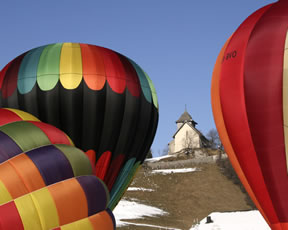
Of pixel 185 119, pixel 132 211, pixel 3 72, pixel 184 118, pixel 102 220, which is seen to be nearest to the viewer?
pixel 102 220

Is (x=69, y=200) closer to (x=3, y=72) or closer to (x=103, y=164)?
(x=103, y=164)

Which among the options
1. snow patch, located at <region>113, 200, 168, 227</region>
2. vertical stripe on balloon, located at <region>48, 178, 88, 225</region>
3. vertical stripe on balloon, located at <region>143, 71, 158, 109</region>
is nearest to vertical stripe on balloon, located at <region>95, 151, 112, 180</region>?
vertical stripe on balloon, located at <region>143, 71, 158, 109</region>

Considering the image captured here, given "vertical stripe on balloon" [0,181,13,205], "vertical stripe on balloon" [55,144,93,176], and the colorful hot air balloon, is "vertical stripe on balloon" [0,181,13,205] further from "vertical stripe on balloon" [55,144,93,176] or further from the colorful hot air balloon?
"vertical stripe on balloon" [55,144,93,176]

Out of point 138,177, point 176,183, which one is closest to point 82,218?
point 176,183

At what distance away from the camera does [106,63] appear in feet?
61.8

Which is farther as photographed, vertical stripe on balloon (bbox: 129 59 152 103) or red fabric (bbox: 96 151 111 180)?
vertical stripe on balloon (bbox: 129 59 152 103)

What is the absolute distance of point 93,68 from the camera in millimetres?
18375

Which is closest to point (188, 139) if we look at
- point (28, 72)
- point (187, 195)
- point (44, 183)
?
point (187, 195)

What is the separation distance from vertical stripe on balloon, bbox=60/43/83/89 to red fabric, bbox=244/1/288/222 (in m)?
6.52

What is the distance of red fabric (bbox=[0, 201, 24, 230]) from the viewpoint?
380 inches

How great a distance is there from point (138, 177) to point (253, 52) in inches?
1722

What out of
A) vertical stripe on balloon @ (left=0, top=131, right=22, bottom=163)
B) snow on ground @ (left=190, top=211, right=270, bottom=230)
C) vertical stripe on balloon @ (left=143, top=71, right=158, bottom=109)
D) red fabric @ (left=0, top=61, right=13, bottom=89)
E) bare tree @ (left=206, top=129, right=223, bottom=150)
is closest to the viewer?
vertical stripe on balloon @ (left=0, top=131, right=22, bottom=163)

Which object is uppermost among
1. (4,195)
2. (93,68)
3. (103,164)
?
(93,68)

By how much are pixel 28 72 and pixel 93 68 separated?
7.77 ft
